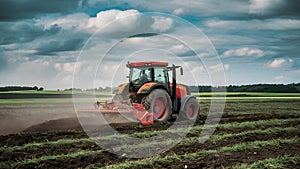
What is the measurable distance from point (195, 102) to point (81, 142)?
7010mm

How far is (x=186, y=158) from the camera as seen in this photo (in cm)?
810

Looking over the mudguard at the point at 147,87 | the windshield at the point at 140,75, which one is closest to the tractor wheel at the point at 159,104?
the mudguard at the point at 147,87

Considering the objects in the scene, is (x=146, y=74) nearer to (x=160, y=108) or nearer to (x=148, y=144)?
(x=160, y=108)

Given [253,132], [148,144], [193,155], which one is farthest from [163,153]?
[253,132]

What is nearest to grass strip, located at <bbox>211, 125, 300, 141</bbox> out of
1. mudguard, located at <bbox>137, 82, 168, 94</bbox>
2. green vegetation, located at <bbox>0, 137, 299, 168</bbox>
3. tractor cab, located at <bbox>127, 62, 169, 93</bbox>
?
green vegetation, located at <bbox>0, 137, 299, 168</bbox>

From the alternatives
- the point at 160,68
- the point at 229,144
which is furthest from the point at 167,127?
the point at 229,144

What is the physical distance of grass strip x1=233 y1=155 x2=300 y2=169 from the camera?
24.2ft

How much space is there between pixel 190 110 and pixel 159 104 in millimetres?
2171

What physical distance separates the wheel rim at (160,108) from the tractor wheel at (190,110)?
1.27m

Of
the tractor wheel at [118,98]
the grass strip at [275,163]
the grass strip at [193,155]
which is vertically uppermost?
the tractor wheel at [118,98]

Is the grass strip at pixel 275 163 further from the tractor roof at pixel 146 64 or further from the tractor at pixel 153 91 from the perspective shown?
the tractor roof at pixel 146 64

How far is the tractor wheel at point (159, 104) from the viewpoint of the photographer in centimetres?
1376

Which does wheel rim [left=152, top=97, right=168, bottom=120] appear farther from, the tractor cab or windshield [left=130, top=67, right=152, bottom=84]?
windshield [left=130, top=67, right=152, bottom=84]

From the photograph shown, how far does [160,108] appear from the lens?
47.1ft
